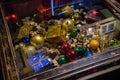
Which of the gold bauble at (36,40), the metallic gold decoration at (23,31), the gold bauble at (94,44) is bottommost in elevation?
the gold bauble at (94,44)

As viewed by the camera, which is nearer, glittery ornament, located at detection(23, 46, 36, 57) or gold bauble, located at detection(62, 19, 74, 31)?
glittery ornament, located at detection(23, 46, 36, 57)

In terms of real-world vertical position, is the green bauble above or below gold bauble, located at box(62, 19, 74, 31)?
below

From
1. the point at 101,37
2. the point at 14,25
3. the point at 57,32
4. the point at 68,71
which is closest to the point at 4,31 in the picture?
the point at 14,25

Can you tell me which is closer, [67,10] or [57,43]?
[57,43]

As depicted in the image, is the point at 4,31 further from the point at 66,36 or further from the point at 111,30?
the point at 111,30

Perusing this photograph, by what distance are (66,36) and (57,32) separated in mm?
50

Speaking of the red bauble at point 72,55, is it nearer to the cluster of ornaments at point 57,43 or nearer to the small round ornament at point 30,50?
the cluster of ornaments at point 57,43

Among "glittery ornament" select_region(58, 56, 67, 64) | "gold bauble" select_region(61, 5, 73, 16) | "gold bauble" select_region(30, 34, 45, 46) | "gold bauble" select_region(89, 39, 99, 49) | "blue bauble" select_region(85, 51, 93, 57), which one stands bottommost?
"glittery ornament" select_region(58, 56, 67, 64)

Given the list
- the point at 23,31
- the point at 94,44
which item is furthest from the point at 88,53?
the point at 23,31

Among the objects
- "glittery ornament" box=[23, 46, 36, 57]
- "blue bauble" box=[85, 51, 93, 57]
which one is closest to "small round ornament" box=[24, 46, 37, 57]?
"glittery ornament" box=[23, 46, 36, 57]

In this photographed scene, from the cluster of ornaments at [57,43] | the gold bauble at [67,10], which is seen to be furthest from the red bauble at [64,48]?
the gold bauble at [67,10]

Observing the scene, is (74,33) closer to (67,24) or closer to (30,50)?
(67,24)

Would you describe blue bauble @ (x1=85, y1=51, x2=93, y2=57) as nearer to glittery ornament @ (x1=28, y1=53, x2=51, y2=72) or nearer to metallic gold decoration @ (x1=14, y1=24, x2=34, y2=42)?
glittery ornament @ (x1=28, y1=53, x2=51, y2=72)

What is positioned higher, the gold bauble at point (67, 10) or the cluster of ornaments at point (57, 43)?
the gold bauble at point (67, 10)
